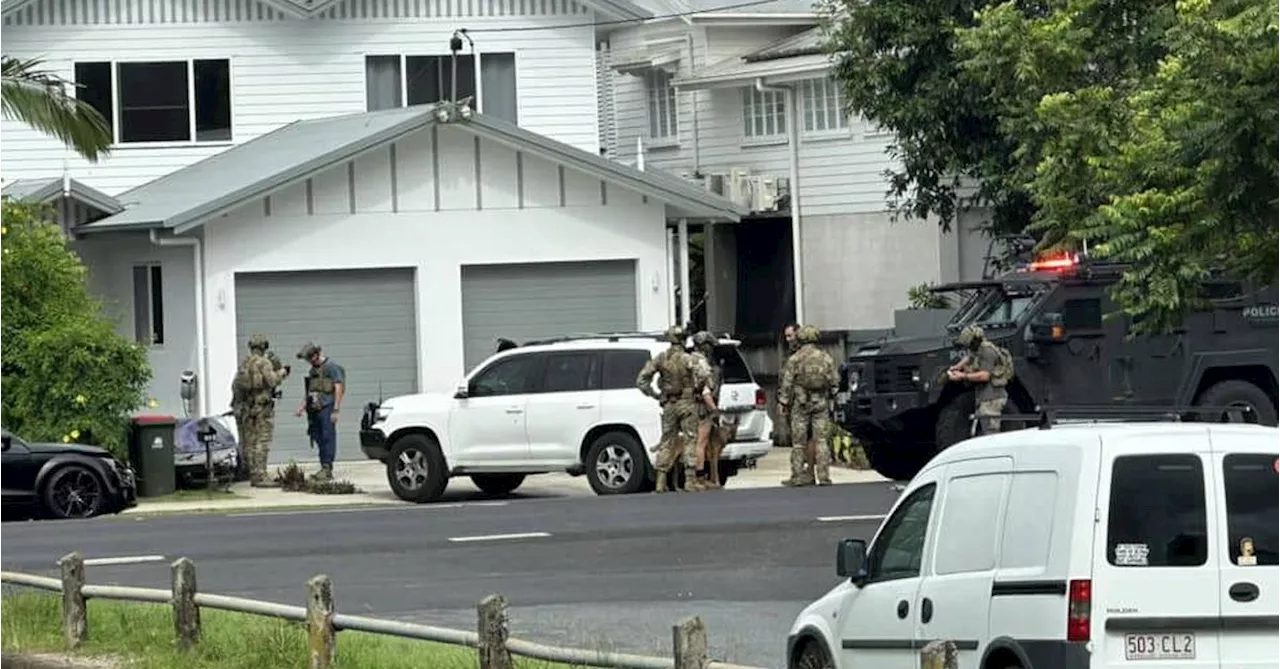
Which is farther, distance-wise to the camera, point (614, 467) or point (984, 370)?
point (614, 467)

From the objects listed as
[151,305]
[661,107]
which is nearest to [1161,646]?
[151,305]

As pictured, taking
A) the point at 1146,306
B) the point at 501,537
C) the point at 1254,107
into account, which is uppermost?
the point at 1254,107

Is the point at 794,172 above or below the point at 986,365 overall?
above

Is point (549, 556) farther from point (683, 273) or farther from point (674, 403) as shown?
point (683, 273)

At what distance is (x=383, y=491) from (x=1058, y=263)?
872 cm

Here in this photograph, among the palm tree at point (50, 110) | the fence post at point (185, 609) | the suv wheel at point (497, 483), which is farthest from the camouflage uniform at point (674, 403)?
the fence post at point (185, 609)

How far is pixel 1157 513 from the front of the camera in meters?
9.81

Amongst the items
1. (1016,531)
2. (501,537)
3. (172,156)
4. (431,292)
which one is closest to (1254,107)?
(1016,531)

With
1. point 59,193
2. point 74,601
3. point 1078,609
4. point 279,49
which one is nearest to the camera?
point 1078,609

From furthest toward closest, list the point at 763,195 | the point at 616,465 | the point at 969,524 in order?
the point at 763,195, the point at 616,465, the point at 969,524

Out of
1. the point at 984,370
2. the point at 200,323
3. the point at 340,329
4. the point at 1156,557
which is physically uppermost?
the point at 200,323

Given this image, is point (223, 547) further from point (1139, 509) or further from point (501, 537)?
point (1139, 509)

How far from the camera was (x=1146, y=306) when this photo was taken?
17.3 metres

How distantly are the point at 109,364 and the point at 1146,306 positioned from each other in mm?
14854
